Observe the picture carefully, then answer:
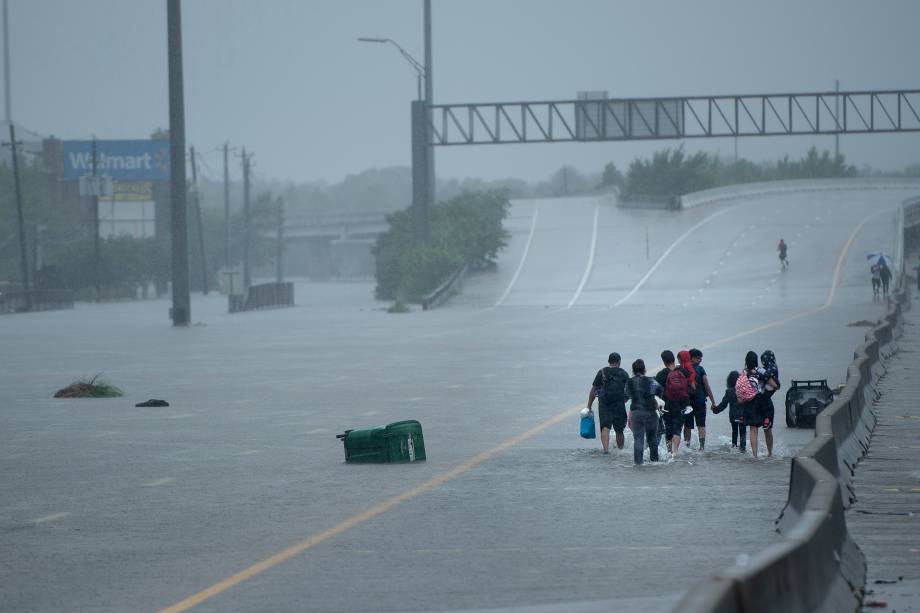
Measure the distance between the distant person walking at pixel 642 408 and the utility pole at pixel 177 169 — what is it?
41.3 meters

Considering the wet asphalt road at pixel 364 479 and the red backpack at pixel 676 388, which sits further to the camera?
the red backpack at pixel 676 388

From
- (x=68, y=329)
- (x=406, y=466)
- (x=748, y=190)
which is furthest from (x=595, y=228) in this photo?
(x=406, y=466)

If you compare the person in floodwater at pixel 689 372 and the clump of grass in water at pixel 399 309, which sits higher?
the person in floodwater at pixel 689 372

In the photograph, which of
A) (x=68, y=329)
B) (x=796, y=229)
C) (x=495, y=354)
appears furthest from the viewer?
(x=796, y=229)

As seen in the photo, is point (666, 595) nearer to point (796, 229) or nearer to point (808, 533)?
point (808, 533)

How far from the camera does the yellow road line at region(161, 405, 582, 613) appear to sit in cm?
1006

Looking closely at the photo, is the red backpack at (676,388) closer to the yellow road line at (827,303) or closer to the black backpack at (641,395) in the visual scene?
the black backpack at (641,395)

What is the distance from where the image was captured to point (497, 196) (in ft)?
330

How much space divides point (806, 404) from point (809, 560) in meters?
12.8

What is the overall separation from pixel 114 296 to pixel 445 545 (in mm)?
97397

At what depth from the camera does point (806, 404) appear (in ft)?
67.4

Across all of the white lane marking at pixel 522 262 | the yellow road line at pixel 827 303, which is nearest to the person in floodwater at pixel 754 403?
the yellow road line at pixel 827 303

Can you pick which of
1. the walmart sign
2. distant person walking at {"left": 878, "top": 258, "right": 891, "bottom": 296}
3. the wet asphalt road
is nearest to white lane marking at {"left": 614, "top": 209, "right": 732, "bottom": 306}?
distant person walking at {"left": 878, "top": 258, "right": 891, "bottom": 296}

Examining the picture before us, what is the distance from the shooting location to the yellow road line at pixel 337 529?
10062mm
